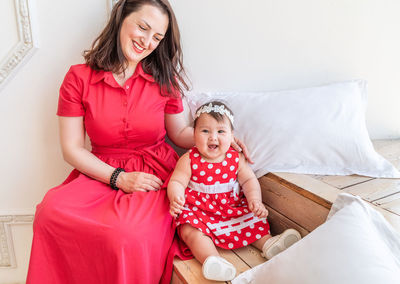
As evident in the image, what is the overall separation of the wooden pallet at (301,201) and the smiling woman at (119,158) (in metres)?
0.20

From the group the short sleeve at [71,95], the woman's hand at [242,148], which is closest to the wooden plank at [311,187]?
the woman's hand at [242,148]

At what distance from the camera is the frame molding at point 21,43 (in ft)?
4.81

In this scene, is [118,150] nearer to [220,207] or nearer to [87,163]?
[87,163]

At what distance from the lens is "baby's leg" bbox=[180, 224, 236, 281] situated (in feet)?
3.76

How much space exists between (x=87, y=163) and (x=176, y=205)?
414 millimetres

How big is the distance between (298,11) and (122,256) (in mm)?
1351

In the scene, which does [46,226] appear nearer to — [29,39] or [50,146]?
[50,146]

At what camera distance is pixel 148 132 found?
1.47 m

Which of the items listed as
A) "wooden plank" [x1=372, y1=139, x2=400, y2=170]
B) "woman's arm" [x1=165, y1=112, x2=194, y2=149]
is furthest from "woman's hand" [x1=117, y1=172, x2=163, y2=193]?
"wooden plank" [x1=372, y1=139, x2=400, y2=170]

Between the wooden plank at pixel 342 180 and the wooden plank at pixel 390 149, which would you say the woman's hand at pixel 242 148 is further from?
the wooden plank at pixel 390 149

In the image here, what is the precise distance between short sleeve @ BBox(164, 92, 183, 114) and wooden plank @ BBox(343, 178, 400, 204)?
0.75 metres

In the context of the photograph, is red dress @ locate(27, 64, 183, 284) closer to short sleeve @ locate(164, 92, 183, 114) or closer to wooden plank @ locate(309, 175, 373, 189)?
short sleeve @ locate(164, 92, 183, 114)

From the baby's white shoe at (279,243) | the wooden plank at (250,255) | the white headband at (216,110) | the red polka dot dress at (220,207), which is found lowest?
the wooden plank at (250,255)

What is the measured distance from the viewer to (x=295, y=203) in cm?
134
